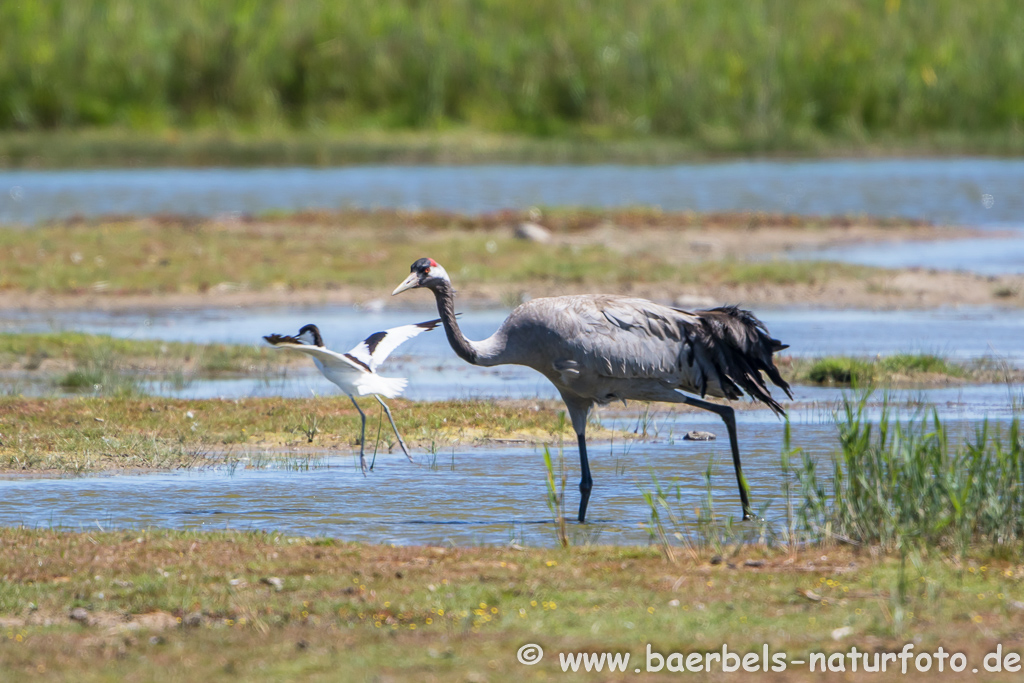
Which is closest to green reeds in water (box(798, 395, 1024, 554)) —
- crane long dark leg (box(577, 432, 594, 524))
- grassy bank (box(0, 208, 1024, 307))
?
crane long dark leg (box(577, 432, 594, 524))

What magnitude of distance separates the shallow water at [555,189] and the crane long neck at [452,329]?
16.7 metres

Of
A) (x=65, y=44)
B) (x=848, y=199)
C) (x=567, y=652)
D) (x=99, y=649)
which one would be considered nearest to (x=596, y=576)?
(x=567, y=652)

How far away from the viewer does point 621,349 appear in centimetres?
795

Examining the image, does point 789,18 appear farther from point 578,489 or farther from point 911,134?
point 578,489

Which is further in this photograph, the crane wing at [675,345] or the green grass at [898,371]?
the green grass at [898,371]

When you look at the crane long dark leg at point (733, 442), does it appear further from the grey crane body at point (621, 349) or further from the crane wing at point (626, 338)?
the crane wing at point (626, 338)

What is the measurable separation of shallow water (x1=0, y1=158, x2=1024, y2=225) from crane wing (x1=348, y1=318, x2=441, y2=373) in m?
16.2

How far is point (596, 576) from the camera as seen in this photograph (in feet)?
20.6

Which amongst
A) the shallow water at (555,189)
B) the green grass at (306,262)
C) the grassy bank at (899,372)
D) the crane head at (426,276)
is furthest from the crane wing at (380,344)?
the shallow water at (555,189)

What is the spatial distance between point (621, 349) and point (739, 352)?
2.26 ft

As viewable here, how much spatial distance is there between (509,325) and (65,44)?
3052cm

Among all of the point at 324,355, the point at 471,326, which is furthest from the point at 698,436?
the point at 471,326

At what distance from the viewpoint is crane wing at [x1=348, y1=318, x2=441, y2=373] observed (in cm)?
849

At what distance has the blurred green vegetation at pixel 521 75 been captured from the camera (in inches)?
1330
